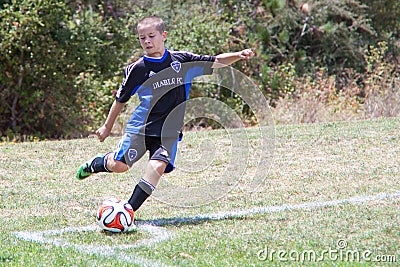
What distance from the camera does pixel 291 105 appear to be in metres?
13.2

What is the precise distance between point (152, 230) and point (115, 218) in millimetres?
328

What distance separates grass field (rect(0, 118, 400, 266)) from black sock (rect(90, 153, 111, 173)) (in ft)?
1.38

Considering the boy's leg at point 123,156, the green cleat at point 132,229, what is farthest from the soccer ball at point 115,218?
the boy's leg at point 123,156

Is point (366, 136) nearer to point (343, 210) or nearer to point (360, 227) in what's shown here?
point (343, 210)

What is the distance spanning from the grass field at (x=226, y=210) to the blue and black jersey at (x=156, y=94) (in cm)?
78

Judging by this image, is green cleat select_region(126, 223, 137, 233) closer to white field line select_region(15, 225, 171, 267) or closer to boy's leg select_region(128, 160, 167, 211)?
white field line select_region(15, 225, 171, 267)

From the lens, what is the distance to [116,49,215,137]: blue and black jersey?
5.52 m

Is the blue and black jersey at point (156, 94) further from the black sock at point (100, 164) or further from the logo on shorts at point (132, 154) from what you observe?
the black sock at point (100, 164)

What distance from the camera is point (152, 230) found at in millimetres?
5234

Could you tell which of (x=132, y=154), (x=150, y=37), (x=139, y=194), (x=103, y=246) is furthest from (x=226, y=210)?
(x=150, y=37)

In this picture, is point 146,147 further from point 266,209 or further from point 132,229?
point 266,209

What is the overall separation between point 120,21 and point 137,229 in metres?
9.10

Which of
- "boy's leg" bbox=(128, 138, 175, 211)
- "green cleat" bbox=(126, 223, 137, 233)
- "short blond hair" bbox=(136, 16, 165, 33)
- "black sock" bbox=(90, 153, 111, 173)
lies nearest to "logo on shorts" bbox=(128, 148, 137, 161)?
"boy's leg" bbox=(128, 138, 175, 211)

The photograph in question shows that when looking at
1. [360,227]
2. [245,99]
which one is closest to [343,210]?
[360,227]
